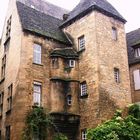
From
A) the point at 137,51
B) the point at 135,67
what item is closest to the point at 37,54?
the point at 135,67

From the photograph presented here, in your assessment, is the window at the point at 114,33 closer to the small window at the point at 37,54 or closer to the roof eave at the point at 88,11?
the roof eave at the point at 88,11

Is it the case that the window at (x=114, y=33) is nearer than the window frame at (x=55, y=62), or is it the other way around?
the window frame at (x=55, y=62)

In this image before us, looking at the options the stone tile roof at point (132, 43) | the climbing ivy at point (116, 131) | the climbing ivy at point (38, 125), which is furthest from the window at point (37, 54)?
the stone tile roof at point (132, 43)

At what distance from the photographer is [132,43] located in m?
32.3

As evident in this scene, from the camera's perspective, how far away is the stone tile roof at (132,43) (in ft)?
101

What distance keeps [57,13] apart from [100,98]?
19.5 metres

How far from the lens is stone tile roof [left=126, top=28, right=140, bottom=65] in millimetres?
30678

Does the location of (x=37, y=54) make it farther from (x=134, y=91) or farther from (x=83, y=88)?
(x=134, y=91)

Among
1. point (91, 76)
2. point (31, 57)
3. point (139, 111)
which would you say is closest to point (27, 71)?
point (31, 57)

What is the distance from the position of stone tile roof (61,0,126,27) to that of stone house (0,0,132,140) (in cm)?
2

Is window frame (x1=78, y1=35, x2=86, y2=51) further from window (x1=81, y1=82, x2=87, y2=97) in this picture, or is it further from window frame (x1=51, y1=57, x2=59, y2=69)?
window (x1=81, y1=82, x2=87, y2=97)

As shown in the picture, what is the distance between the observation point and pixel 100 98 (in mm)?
23750

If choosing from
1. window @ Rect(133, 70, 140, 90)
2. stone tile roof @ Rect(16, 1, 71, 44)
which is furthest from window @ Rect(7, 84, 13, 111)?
window @ Rect(133, 70, 140, 90)

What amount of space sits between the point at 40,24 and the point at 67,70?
4.89 meters
